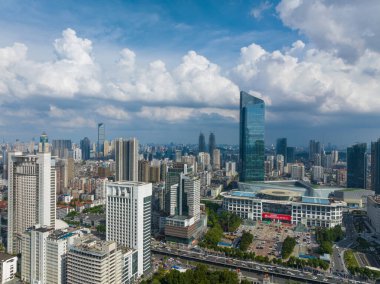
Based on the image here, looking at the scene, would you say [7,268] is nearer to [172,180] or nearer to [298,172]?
[172,180]

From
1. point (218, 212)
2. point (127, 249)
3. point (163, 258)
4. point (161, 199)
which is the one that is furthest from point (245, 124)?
point (127, 249)

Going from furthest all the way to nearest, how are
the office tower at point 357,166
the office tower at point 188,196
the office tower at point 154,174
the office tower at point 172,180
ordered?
the office tower at point 357,166
the office tower at point 154,174
the office tower at point 172,180
the office tower at point 188,196

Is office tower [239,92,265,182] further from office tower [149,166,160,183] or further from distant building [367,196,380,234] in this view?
distant building [367,196,380,234]

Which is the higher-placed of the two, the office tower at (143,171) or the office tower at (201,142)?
the office tower at (201,142)

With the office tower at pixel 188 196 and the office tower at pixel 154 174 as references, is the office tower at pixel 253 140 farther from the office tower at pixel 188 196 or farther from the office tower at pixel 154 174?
the office tower at pixel 188 196

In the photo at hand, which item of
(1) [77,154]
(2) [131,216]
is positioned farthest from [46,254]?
(1) [77,154]

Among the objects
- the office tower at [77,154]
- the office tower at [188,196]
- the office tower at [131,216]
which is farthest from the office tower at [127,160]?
the office tower at [77,154]
